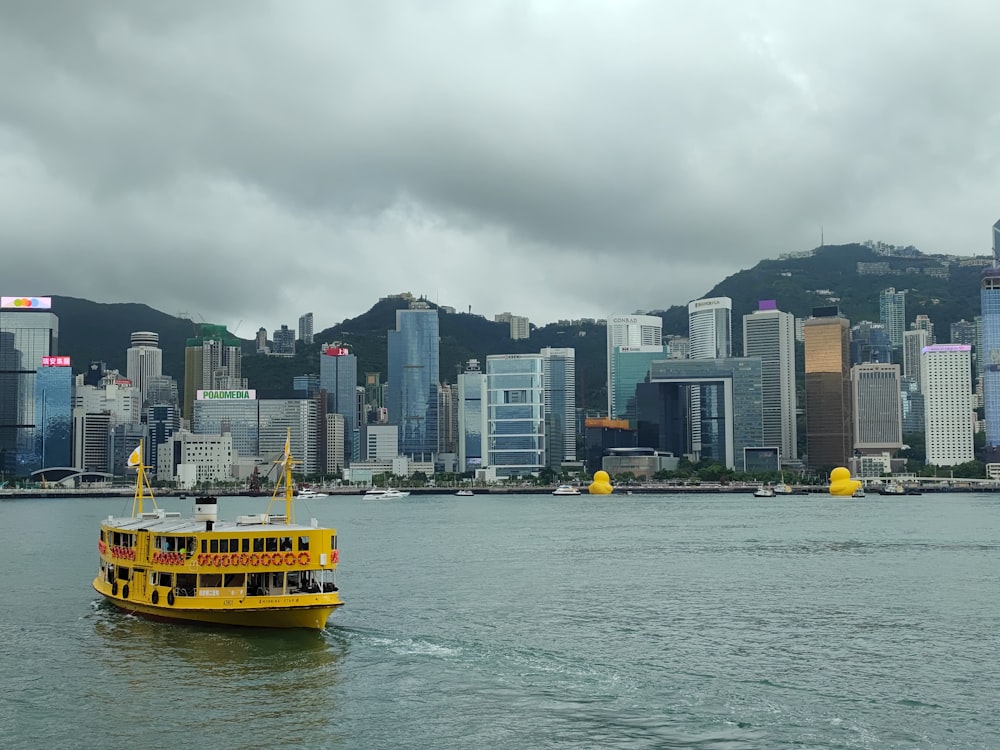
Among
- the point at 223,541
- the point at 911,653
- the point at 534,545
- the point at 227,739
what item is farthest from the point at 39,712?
the point at 534,545

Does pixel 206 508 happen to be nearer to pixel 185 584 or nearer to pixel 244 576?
pixel 185 584

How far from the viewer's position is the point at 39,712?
39.1 m

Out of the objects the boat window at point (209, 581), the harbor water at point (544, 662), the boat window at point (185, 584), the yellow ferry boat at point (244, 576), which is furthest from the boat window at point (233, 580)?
the harbor water at point (544, 662)

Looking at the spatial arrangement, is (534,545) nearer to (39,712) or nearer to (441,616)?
(441,616)

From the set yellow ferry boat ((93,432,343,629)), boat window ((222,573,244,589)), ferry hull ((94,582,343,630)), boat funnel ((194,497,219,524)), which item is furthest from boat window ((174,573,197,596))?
boat funnel ((194,497,219,524))

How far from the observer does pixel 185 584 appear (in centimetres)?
5244

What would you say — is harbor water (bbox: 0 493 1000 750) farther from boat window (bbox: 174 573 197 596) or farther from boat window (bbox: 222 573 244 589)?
boat window (bbox: 222 573 244 589)

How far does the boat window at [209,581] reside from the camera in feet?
169

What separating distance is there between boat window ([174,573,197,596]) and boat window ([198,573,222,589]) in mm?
664

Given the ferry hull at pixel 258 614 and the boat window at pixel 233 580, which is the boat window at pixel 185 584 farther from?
the boat window at pixel 233 580

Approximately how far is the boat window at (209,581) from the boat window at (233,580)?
0.37m

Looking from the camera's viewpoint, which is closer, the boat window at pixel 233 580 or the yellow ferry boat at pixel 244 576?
the yellow ferry boat at pixel 244 576

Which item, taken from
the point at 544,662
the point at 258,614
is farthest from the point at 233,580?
the point at 544,662

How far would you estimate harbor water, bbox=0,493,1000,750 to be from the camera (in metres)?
35.8
